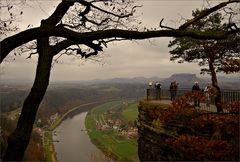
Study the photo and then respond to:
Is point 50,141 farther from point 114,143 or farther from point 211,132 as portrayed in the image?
point 211,132

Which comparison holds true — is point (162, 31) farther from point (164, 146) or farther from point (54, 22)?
point (164, 146)

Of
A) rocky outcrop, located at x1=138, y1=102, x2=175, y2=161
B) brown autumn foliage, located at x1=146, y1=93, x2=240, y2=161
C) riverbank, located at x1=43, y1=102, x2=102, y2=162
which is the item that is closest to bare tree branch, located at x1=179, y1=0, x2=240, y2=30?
brown autumn foliage, located at x1=146, y1=93, x2=240, y2=161

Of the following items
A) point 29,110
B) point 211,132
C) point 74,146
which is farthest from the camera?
point 74,146

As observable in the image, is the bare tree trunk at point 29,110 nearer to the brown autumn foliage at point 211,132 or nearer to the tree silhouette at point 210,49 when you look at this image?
the brown autumn foliage at point 211,132

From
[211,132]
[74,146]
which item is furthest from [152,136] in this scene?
[74,146]

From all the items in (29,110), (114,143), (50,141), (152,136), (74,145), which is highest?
(29,110)

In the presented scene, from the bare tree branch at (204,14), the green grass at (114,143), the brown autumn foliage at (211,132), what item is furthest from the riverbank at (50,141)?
the bare tree branch at (204,14)
